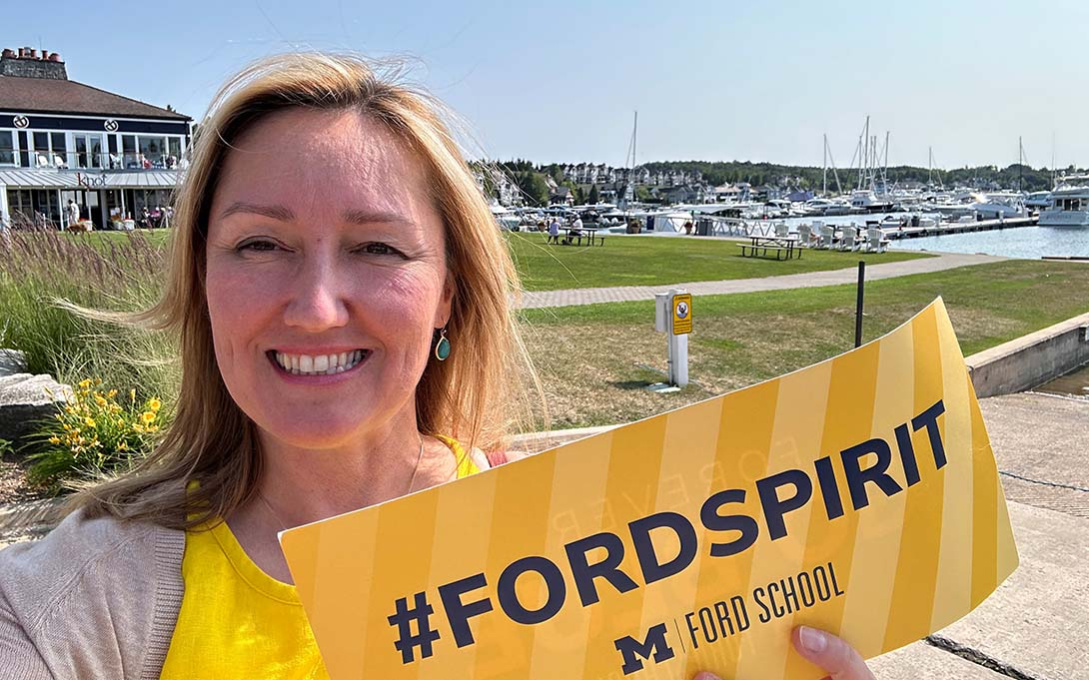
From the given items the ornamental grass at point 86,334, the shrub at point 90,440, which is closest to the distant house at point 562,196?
the ornamental grass at point 86,334

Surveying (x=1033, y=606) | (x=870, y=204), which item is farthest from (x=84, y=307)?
(x=870, y=204)

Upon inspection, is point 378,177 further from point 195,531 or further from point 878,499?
point 878,499

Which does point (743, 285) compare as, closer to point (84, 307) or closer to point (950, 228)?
point (84, 307)

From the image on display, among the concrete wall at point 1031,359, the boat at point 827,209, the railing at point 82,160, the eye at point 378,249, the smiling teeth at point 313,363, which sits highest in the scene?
the railing at point 82,160

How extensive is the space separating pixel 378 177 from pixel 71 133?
2090 inches

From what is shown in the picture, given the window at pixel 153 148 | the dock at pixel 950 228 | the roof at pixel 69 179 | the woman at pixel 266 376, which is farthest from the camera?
the dock at pixel 950 228

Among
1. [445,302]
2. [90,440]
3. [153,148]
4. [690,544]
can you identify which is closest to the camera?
[690,544]

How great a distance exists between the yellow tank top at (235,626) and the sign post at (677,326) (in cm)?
685

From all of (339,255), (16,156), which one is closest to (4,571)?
(339,255)

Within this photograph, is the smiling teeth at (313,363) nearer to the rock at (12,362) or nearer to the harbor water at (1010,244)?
the rock at (12,362)

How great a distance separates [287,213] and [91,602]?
0.65m

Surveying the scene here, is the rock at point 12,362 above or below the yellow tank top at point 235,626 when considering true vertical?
below

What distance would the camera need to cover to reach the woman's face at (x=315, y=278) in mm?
1348

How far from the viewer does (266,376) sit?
1.36 metres
